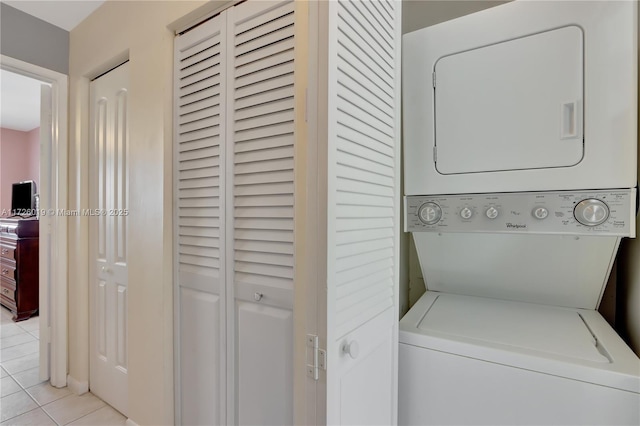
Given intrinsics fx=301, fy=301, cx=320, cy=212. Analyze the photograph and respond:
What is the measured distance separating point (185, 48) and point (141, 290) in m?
1.25

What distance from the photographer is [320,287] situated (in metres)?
0.75

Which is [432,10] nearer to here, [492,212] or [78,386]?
[492,212]

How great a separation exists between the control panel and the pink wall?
6.01 metres

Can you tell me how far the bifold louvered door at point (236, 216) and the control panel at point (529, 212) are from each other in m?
0.60

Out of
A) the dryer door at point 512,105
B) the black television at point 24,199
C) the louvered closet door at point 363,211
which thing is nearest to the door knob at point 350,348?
the louvered closet door at point 363,211

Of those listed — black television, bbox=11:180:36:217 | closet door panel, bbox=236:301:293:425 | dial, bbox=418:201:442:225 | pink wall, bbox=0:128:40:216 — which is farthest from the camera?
pink wall, bbox=0:128:40:216

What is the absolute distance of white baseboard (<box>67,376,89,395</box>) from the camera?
6.86 ft

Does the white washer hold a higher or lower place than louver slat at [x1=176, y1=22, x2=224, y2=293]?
lower

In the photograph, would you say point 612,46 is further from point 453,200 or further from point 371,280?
point 371,280

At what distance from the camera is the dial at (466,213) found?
1.21m

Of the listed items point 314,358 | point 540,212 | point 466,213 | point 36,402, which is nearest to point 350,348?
point 314,358

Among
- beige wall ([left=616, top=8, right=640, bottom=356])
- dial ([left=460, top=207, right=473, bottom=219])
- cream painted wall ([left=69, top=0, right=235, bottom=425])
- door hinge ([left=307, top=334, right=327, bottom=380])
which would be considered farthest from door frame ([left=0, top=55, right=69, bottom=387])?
beige wall ([left=616, top=8, right=640, bottom=356])

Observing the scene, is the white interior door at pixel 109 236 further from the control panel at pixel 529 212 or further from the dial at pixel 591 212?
the dial at pixel 591 212

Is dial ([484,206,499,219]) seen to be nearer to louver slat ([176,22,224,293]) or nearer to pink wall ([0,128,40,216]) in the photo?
louver slat ([176,22,224,293])
